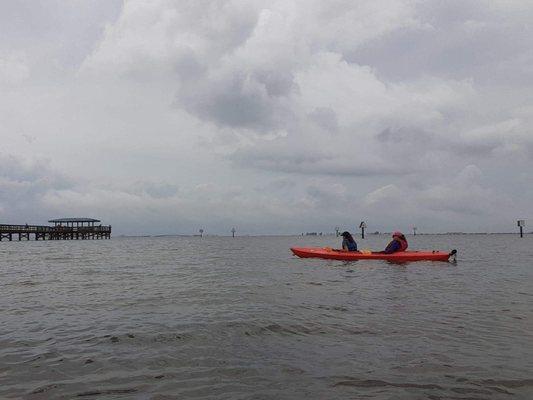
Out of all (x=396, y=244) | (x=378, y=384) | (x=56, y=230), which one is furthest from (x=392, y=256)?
(x=56, y=230)

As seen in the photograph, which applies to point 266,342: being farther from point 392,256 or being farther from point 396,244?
point 396,244

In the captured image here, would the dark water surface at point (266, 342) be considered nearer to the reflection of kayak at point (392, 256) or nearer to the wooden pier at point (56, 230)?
the reflection of kayak at point (392, 256)

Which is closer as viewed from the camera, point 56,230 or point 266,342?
point 266,342

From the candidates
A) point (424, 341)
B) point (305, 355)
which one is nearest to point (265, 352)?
point (305, 355)

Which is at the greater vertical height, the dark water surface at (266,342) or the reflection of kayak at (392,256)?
the reflection of kayak at (392,256)

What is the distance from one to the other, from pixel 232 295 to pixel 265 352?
6244mm

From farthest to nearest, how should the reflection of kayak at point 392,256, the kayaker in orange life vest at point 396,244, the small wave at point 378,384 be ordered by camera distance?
the kayaker in orange life vest at point 396,244, the reflection of kayak at point 392,256, the small wave at point 378,384

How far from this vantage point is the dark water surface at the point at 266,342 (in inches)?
211

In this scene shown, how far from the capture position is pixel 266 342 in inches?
298

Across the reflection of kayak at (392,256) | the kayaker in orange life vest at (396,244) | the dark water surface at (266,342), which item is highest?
the kayaker in orange life vest at (396,244)

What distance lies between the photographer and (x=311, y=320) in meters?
9.27

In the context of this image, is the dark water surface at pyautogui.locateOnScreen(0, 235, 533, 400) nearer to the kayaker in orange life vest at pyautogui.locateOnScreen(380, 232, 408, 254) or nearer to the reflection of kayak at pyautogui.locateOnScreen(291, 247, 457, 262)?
the reflection of kayak at pyautogui.locateOnScreen(291, 247, 457, 262)

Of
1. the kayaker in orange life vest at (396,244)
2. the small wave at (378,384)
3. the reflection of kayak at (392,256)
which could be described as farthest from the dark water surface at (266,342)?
the kayaker in orange life vest at (396,244)

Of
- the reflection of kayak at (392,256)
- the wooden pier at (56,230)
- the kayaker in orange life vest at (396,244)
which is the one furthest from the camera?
the wooden pier at (56,230)
